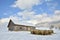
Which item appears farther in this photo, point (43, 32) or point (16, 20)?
point (16, 20)

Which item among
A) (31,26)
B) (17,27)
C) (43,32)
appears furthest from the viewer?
(31,26)

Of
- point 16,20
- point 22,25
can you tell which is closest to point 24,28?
point 22,25

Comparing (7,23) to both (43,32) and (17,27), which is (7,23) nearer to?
(17,27)

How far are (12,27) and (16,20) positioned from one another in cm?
325

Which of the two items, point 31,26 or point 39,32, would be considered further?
point 31,26

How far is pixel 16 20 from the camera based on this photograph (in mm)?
46906

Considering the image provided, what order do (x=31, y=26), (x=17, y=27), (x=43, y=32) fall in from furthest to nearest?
(x=31, y=26), (x=17, y=27), (x=43, y=32)

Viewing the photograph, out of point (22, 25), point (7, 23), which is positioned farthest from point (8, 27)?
point (22, 25)

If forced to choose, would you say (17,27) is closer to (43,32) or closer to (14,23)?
(14,23)

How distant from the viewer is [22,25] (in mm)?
45438

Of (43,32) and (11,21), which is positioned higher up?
(11,21)

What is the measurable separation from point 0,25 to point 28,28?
10638mm

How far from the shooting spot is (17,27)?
44.6m

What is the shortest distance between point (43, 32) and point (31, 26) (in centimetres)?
2242
